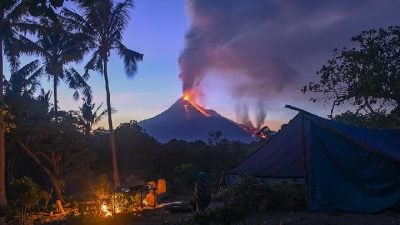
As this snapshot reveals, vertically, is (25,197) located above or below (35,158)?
below

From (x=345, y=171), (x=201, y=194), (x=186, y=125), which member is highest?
(x=186, y=125)

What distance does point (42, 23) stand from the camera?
2192cm

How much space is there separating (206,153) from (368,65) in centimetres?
1101

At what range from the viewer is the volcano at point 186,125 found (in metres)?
51.8

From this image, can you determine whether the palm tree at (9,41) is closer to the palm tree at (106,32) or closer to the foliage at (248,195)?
the palm tree at (106,32)

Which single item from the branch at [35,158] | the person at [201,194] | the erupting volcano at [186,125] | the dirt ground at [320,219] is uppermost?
the erupting volcano at [186,125]

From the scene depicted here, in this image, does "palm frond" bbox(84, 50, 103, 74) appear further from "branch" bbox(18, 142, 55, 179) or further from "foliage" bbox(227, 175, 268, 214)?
"foliage" bbox(227, 175, 268, 214)

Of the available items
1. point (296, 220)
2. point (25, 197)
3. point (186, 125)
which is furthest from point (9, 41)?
point (186, 125)

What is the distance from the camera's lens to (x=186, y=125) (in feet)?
173

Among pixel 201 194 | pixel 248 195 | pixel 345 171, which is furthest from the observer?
pixel 201 194

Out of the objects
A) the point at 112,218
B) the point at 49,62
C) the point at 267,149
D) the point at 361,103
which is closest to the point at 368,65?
the point at 361,103

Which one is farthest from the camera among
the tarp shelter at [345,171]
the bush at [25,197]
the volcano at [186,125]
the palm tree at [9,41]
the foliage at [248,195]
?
the volcano at [186,125]

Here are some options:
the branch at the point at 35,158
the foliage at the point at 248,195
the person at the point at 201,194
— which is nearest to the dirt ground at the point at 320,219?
the foliage at the point at 248,195

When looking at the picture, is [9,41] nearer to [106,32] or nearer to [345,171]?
[106,32]
